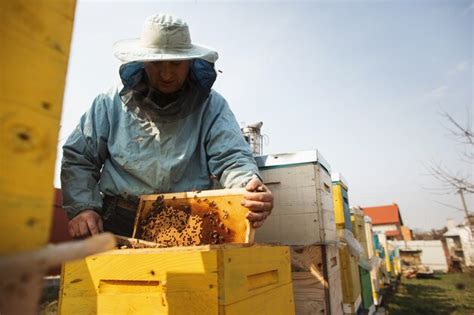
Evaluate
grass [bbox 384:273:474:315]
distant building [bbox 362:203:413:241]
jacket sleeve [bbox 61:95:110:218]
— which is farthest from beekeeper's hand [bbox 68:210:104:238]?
distant building [bbox 362:203:413:241]

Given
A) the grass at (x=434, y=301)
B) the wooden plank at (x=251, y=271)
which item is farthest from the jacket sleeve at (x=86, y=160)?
the grass at (x=434, y=301)

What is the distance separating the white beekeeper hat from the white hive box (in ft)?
3.32

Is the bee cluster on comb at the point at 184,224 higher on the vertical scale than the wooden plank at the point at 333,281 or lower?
A: higher

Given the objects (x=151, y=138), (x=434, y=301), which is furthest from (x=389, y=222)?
(x=151, y=138)

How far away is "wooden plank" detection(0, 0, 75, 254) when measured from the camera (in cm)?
49

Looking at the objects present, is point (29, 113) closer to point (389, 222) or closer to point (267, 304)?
point (267, 304)

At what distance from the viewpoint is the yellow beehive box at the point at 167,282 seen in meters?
1.20

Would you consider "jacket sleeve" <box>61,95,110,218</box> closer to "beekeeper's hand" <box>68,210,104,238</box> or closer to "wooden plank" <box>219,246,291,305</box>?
"beekeeper's hand" <box>68,210,104,238</box>

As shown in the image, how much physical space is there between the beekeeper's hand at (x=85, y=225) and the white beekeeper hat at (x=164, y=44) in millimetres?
989

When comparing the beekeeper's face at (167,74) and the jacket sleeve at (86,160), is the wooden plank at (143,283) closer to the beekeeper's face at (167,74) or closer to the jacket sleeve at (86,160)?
the jacket sleeve at (86,160)

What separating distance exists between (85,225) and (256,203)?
0.98 m

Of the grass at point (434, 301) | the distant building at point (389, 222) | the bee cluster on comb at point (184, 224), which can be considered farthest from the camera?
the distant building at point (389, 222)

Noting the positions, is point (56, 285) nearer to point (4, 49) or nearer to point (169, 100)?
point (169, 100)

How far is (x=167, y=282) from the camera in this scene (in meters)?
1.23
